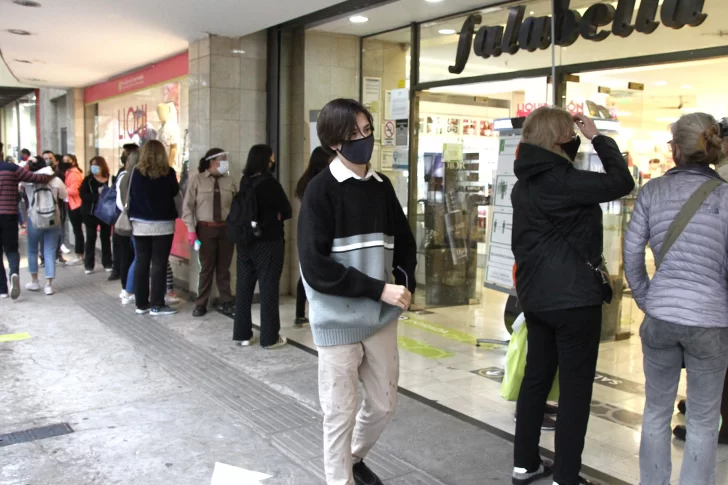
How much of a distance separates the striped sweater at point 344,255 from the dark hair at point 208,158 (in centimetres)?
424

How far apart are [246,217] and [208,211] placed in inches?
56.0

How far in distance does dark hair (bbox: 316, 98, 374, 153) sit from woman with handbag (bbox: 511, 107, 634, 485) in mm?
847

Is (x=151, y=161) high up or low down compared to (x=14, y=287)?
up

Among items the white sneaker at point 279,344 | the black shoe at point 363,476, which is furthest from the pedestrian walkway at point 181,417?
the black shoe at point 363,476

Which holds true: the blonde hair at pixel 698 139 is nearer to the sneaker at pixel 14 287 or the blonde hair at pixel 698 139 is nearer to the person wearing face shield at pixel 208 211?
the person wearing face shield at pixel 208 211

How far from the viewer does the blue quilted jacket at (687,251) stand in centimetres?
281

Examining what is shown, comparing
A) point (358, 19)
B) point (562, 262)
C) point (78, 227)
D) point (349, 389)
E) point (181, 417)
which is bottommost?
point (181, 417)

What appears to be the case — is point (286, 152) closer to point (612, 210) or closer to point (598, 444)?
point (612, 210)

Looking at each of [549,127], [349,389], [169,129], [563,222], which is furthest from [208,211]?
[563,222]

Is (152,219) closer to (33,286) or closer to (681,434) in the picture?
(33,286)

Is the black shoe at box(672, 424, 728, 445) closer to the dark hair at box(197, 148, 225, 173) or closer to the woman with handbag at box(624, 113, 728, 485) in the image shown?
the woman with handbag at box(624, 113, 728, 485)

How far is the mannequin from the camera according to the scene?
943 cm

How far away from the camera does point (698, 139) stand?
2893mm

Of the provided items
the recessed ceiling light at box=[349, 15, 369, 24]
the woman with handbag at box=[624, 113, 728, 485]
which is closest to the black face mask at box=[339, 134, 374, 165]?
the woman with handbag at box=[624, 113, 728, 485]
